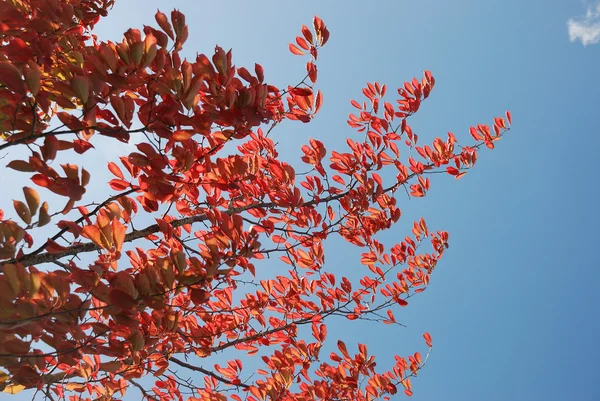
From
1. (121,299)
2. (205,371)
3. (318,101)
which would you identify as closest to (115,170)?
(121,299)

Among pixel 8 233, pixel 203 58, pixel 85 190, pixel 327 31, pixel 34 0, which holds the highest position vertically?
pixel 327 31

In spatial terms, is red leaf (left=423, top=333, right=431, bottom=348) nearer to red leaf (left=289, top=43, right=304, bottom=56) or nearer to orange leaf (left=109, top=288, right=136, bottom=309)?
red leaf (left=289, top=43, right=304, bottom=56)

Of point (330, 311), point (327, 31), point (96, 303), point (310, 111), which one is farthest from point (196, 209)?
point (330, 311)

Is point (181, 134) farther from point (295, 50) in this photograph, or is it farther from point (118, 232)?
point (295, 50)

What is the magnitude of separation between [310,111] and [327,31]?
296 millimetres

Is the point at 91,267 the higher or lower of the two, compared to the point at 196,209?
lower

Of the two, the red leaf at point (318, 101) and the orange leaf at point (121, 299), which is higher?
the red leaf at point (318, 101)

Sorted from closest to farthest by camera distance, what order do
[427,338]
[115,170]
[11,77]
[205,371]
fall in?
[11,77], [115,170], [205,371], [427,338]

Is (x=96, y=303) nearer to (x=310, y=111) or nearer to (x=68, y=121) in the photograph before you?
(x=68, y=121)

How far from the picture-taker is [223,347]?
206 centimetres

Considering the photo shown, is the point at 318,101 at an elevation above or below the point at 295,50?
below

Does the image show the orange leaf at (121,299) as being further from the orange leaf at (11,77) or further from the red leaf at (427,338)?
the red leaf at (427,338)

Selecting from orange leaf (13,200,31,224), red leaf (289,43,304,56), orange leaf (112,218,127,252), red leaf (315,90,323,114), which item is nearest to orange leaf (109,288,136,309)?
orange leaf (112,218,127,252)

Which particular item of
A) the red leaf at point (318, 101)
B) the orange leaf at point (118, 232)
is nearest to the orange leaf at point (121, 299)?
the orange leaf at point (118, 232)
